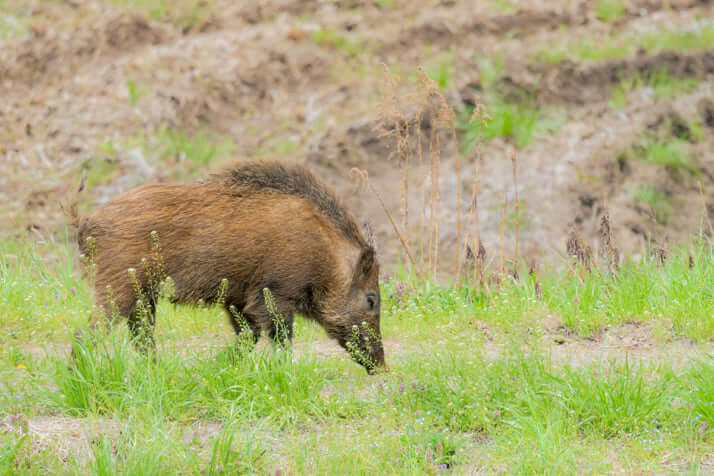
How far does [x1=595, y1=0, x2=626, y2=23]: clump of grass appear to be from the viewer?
11445 millimetres

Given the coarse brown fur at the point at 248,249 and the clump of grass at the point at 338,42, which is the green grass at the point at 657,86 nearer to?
the clump of grass at the point at 338,42

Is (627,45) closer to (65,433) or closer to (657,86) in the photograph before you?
(657,86)

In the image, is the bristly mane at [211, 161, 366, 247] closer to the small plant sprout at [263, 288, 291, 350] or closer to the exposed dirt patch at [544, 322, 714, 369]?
the small plant sprout at [263, 288, 291, 350]

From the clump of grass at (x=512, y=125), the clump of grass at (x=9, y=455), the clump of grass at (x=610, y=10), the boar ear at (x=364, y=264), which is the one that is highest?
the clump of grass at (x=610, y=10)

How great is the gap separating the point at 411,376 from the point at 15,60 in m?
8.48

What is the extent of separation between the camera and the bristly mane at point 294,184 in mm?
5820

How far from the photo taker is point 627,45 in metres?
10.9

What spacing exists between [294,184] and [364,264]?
73 centimetres

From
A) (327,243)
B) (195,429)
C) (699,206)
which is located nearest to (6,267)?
(327,243)

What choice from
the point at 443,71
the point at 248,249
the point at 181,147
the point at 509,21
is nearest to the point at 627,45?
the point at 509,21

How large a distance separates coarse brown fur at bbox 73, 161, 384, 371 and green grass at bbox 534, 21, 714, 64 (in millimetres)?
5877

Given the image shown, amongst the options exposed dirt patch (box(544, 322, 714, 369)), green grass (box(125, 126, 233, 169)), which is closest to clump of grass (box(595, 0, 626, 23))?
green grass (box(125, 126, 233, 169))

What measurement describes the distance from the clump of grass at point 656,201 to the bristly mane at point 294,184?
4777 mm

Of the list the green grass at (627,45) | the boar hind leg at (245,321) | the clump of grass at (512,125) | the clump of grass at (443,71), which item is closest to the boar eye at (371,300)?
the boar hind leg at (245,321)
